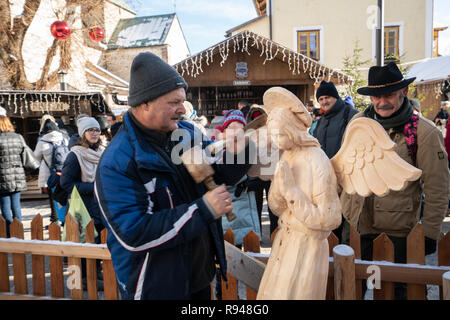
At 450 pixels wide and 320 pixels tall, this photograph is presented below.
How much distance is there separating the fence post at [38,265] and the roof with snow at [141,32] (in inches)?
975

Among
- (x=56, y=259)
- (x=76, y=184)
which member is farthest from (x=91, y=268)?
(x=76, y=184)

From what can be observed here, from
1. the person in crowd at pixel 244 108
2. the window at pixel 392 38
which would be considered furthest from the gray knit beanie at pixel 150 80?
the window at pixel 392 38

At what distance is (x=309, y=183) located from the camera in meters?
1.55

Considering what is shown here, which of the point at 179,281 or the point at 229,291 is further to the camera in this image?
the point at 229,291

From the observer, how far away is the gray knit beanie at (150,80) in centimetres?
145

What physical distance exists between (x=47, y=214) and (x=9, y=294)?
413 centimetres

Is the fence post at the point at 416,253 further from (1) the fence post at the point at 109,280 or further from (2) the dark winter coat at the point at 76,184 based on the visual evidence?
(2) the dark winter coat at the point at 76,184

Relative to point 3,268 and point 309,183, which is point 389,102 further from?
point 3,268

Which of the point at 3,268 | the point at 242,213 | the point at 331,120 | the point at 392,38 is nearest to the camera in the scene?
the point at 3,268

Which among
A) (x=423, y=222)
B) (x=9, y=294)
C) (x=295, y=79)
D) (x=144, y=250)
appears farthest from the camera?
(x=295, y=79)

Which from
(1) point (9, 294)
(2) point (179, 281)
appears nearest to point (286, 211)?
(2) point (179, 281)

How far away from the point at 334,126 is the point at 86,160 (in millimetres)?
2732

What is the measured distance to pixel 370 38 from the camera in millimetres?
14469

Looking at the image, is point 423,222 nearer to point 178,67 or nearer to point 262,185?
point 262,185
